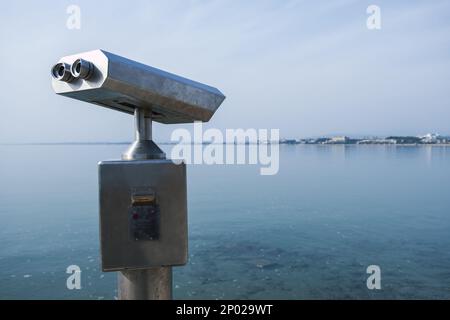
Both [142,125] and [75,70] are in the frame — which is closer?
[75,70]

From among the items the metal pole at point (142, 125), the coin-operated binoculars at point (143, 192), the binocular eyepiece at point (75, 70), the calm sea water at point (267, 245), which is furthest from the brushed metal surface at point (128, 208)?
A: the calm sea water at point (267, 245)

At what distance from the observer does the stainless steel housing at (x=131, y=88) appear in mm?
1337

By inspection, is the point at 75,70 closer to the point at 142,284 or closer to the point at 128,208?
the point at 128,208

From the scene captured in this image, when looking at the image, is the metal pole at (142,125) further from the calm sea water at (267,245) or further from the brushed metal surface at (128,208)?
the calm sea water at (267,245)

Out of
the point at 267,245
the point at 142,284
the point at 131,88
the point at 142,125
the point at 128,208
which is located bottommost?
the point at 267,245

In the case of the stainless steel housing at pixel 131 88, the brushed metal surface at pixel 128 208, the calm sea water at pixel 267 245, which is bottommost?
the calm sea water at pixel 267 245

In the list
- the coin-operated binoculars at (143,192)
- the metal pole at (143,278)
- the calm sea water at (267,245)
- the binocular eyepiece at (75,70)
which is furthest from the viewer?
the calm sea water at (267,245)

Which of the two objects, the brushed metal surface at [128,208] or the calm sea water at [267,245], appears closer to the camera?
the brushed metal surface at [128,208]

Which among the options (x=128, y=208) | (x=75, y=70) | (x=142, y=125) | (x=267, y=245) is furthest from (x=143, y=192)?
(x=267, y=245)

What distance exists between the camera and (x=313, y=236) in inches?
364

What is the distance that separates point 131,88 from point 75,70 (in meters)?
0.20

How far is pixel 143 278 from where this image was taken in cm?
156
